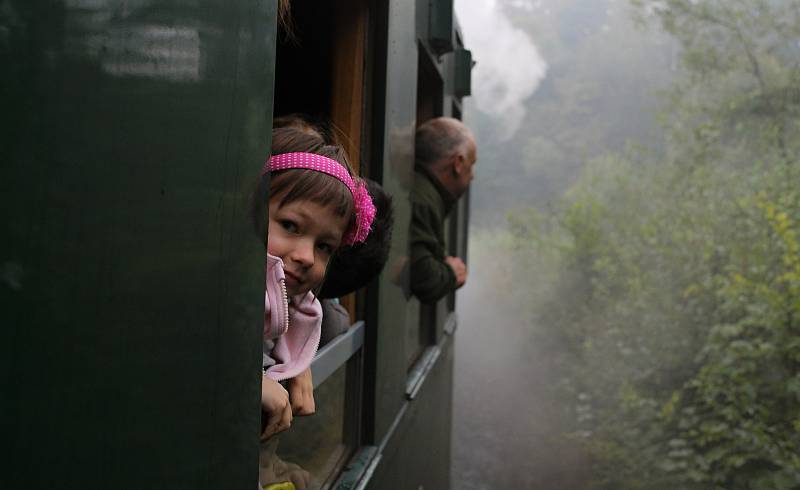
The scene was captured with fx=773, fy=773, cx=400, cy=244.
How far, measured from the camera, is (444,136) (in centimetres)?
342

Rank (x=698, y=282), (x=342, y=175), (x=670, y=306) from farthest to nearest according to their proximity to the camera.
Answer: (x=670, y=306)
(x=698, y=282)
(x=342, y=175)

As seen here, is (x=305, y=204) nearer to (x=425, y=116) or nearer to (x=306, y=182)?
(x=306, y=182)

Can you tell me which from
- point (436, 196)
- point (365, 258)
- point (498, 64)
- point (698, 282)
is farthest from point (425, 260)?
point (498, 64)

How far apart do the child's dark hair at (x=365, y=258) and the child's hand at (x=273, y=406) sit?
1.89 ft

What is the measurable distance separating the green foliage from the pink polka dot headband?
4.38 meters

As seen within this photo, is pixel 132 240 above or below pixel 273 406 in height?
above

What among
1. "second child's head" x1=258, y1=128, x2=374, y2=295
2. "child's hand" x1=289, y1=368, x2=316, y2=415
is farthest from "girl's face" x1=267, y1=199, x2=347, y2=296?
"child's hand" x1=289, y1=368, x2=316, y2=415

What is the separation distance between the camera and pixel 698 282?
861 centimetres

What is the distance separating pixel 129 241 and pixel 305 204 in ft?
2.23

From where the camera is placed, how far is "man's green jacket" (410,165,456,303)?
3.04 m

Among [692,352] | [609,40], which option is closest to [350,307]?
[692,352]

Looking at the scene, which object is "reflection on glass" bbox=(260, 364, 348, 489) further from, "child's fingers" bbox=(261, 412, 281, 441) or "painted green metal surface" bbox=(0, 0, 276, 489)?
"painted green metal surface" bbox=(0, 0, 276, 489)

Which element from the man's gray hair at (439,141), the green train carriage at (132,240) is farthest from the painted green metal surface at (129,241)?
the man's gray hair at (439,141)

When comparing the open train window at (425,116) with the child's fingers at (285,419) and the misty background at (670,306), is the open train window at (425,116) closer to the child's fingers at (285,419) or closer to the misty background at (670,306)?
the child's fingers at (285,419)
